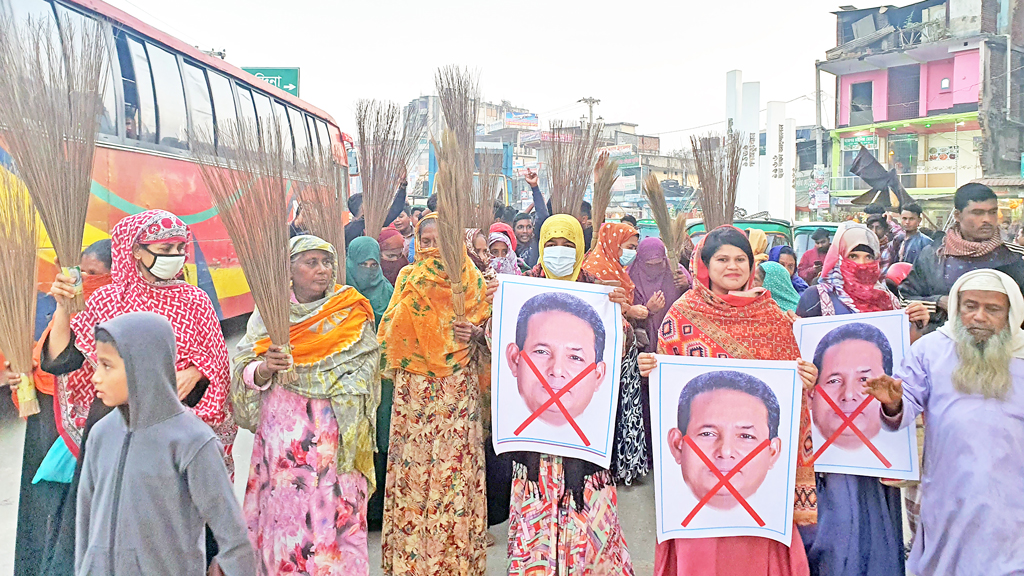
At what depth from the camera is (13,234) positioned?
7.48 feet

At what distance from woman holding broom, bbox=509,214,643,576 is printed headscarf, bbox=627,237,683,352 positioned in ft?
5.83

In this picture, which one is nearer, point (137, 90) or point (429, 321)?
point (429, 321)

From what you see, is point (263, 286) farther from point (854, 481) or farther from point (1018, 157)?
point (1018, 157)

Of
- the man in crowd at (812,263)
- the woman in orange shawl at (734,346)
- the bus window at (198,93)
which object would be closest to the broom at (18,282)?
the woman in orange shawl at (734,346)

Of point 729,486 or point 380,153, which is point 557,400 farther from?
point 380,153

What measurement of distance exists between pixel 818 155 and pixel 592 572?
2473 centimetres

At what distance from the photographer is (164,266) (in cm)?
242

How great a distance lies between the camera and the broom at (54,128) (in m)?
2.29

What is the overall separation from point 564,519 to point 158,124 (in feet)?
16.8

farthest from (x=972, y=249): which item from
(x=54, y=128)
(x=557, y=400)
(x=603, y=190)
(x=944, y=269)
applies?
(x=54, y=128)

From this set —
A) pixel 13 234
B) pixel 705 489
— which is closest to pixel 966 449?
pixel 705 489

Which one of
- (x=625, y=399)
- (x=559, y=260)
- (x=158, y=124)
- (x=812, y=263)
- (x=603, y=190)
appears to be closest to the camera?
(x=559, y=260)

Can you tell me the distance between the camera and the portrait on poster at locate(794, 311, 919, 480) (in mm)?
2713

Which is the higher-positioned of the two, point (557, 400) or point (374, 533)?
point (557, 400)
